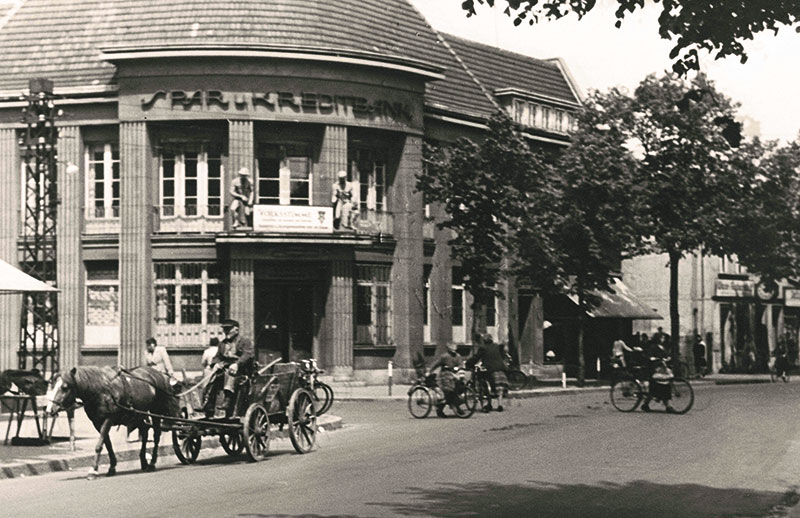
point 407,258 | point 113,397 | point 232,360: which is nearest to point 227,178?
point 407,258

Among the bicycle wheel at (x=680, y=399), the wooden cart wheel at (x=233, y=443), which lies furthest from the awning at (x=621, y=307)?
the wooden cart wheel at (x=233, y=443)

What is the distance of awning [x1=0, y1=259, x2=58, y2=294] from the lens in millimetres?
18984

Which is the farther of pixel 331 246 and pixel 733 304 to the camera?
pixel 733 304

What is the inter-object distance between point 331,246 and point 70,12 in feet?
40.1

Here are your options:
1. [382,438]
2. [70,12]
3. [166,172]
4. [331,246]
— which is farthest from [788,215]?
[382,438]

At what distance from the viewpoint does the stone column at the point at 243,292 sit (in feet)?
125

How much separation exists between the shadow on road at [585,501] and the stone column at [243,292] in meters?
24.5

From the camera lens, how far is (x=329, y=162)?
130 feet

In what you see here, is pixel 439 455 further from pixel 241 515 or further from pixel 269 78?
pixel 269 78

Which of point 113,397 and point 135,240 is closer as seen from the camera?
point 113,397

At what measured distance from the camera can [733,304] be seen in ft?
201

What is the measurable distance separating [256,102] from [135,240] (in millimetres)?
5482

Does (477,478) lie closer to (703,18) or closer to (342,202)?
(703,18)

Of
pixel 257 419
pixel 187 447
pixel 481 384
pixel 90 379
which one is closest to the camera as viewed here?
pixel 90 379
